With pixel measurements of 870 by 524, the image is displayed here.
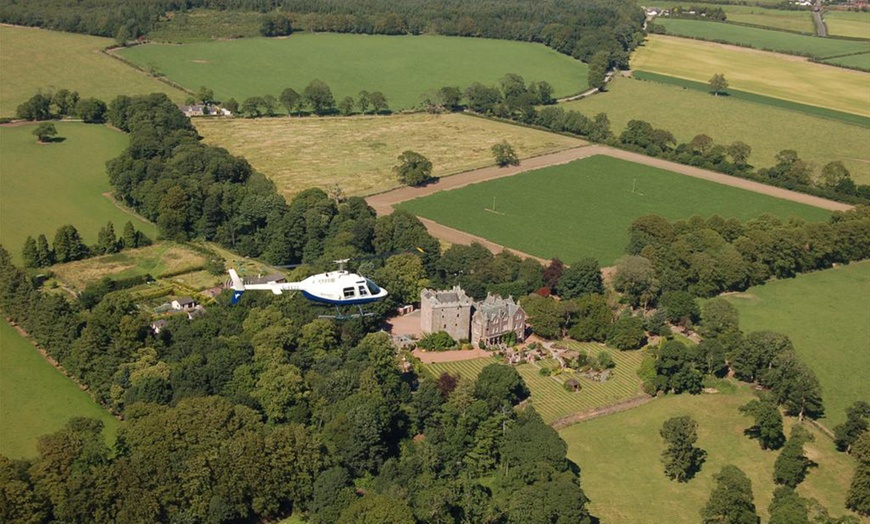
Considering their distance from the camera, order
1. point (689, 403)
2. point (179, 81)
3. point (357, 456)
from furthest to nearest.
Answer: point (179, 81)
point (689, 403)
point (357, 456)

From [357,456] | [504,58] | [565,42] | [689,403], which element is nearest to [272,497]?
[357,456]

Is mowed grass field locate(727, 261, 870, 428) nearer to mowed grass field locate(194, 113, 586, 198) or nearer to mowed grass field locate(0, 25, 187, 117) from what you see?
mowed grass field locate(194, 113, 586, 198)

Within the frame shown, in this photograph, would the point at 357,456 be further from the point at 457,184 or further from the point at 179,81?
the point at 179,81

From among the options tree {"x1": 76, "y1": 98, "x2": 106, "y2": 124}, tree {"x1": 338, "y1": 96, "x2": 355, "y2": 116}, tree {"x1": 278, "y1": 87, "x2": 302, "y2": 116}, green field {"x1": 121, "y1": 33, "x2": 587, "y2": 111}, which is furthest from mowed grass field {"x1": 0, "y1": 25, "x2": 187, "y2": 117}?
tree {"x1": 338, "y1": 96, "x2": 355, "y2": 116}

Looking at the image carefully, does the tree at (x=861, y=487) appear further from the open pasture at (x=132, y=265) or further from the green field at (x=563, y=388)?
the open pasture at (x=132, y=265)

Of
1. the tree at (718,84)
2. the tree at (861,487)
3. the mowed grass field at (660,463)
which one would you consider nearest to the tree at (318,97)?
the tree at (718,84)

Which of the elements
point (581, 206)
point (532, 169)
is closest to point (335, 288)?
point (581, 206)
